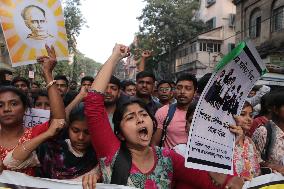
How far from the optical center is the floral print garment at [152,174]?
2.28 metres

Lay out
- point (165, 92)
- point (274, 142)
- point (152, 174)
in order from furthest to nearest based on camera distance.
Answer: point (165, 92) < point (274, 142) < point (152, 174)

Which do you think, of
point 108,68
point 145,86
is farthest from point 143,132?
point 145,86

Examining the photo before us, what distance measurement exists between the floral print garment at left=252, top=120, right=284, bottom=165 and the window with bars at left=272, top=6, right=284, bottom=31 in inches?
748

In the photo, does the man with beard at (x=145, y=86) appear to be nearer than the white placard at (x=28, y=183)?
No

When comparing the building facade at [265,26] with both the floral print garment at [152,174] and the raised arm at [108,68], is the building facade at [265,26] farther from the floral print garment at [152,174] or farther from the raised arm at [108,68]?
the floral print garment at [152,174]

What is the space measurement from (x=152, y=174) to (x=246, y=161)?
0.96 meters

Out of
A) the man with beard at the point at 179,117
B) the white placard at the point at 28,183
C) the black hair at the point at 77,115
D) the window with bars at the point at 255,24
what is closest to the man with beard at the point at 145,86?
the man with beard at the point at 179,117

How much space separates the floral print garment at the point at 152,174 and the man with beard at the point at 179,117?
4.87ft

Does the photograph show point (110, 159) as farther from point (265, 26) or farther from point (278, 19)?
point (265, 26)

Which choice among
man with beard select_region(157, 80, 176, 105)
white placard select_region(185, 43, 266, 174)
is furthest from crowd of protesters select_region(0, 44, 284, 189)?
man with beard select_region(157, 80, 176, 105)

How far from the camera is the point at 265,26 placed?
2259 cm

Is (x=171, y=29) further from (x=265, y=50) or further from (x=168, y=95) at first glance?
(x=168, y=95)

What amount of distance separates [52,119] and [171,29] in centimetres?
3390

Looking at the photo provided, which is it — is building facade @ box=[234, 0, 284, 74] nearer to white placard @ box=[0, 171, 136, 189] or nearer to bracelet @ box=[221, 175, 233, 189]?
bracelet @ box=[221, 175, 233, 189]
